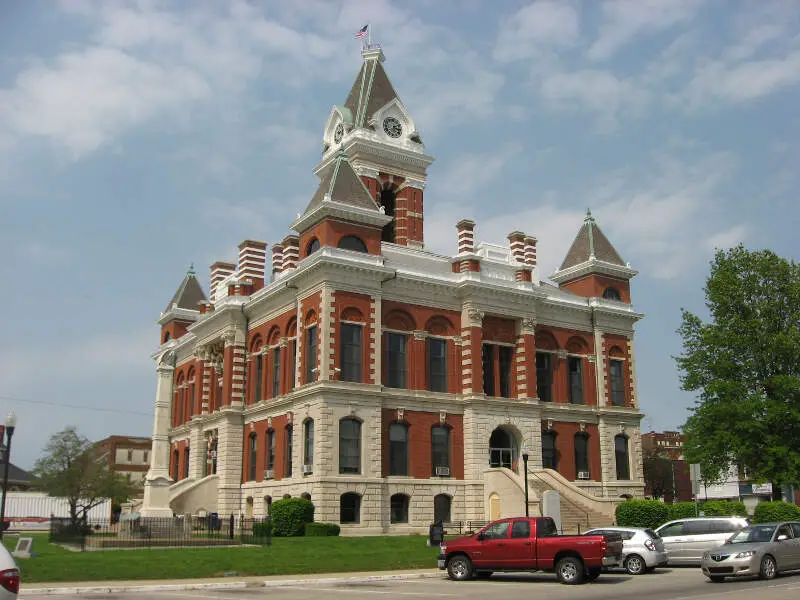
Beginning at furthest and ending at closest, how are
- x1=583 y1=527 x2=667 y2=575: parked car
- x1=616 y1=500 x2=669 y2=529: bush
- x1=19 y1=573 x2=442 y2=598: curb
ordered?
x1=616 y1=500 x2=669 y2=529: bush, x1=583 y1=527 x2=667 y2=575: parked car, x1=19 y1=573 x2=442 y2=598: curb

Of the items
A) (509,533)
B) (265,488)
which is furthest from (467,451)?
(509,533)

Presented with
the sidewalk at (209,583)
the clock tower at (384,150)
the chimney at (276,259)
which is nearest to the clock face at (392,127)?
the clock tower at (384,150)

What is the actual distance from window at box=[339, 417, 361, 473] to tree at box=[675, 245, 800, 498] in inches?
755

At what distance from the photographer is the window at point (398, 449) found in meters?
48.2

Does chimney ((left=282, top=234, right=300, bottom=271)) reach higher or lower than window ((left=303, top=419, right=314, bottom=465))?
higher

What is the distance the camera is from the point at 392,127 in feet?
219

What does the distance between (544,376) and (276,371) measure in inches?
714

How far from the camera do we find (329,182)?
167 ft

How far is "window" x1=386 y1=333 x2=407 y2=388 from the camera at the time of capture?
49719 millimetres

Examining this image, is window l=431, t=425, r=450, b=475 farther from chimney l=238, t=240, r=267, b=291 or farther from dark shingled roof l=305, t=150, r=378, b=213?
chimney l=238, t=240, r=267, b=291

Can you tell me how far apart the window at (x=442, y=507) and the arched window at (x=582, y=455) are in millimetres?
11027

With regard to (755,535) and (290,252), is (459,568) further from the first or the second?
(290,252)

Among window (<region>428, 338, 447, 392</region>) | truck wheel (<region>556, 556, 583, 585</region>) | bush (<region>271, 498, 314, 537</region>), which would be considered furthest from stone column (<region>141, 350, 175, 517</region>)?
truck wheel (<region>556, 556, 583, 585</region>)

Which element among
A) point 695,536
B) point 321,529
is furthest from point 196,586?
point 321,529
